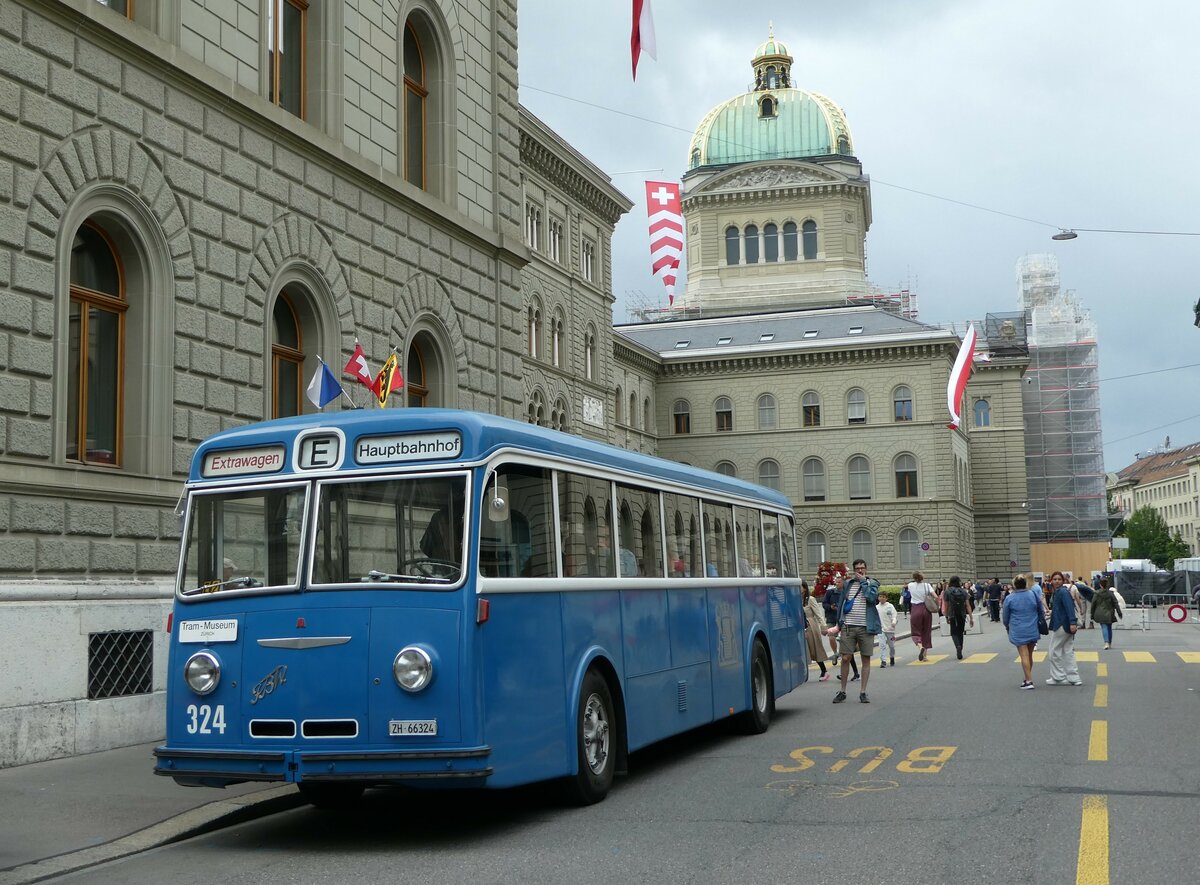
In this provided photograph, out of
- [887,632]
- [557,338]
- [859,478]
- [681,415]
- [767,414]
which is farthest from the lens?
[681,415]

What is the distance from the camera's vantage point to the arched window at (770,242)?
9456 centimetres

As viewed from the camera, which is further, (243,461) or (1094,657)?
(1094,657)

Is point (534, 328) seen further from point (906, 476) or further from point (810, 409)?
point (906, 476)

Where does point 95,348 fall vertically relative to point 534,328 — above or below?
below

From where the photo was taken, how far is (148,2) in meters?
15.4

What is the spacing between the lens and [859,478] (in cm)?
8138

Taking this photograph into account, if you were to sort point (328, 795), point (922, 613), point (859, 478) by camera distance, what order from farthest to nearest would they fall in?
point (859, 478) < point (922, 613) < point (328, 795)

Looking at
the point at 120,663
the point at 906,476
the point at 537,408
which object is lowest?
the point at 120,663

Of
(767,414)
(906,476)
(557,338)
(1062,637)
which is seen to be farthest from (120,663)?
(767,414)

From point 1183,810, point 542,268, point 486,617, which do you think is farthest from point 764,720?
point 542,268

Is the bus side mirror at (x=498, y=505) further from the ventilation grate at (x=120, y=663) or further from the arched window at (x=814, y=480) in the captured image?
the arched window at (x=814, y=480)

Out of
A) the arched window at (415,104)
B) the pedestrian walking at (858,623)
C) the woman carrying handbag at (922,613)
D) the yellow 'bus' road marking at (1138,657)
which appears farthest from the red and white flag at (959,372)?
the pedestrian walking at (858,623)

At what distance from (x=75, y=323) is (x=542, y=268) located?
42.3 m

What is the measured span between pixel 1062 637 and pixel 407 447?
1447 cm
